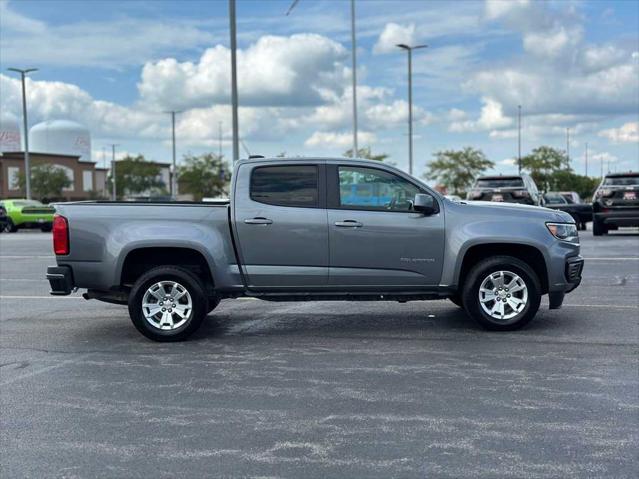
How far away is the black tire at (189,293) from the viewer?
26.5ft

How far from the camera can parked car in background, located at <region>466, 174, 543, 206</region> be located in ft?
75.1

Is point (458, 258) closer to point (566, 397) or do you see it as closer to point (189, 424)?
point (566, 397)

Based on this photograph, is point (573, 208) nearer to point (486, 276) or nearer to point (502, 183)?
point (502, 183)

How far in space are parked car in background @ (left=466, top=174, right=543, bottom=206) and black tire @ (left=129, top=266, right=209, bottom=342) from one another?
15405 millimetres

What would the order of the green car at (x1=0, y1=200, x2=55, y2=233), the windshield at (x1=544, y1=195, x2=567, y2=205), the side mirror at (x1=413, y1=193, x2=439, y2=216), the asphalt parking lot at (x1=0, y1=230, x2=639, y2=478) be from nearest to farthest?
1. the asphalt parking lot at (x1=0, y1=230, x2=639, y2=478)
2. the side mirror at (x1=413, y1=193, x2=439, y2=216)
3. the windshield at (x1=544, y1=195, x2=567, y2=205)
4. the green car at (x1=0, y1=200, x2=55, y2=233)

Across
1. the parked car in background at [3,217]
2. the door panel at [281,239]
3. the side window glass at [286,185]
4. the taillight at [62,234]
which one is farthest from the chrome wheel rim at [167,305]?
the parked car in background at [3,217]

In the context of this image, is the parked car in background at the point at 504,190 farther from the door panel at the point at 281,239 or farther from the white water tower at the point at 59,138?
the white water tower at the point at 59,138

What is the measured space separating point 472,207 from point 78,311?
17.8 feet

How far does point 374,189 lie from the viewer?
8383 mm

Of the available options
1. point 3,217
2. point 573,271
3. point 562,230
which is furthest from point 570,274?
point 3,217

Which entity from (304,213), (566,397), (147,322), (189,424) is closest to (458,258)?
(304,213)

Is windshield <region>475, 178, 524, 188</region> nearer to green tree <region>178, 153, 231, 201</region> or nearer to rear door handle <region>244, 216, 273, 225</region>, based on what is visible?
rear door handle <region>244, 216, 273, 225</region>

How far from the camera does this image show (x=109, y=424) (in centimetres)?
532

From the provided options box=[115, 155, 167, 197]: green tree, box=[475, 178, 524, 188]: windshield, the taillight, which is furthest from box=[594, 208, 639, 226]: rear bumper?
box=[115, 155, 167, 197]: green tree
